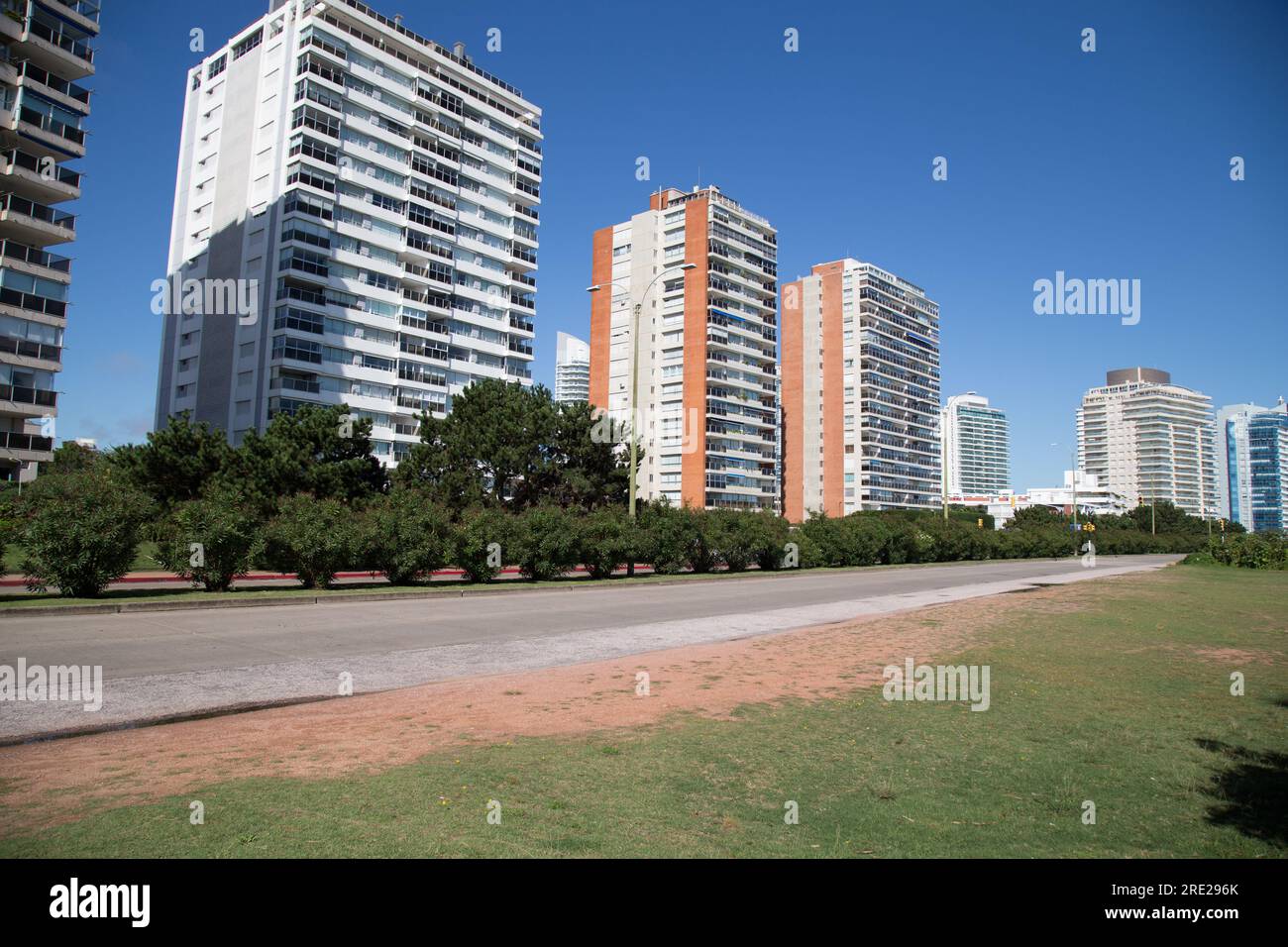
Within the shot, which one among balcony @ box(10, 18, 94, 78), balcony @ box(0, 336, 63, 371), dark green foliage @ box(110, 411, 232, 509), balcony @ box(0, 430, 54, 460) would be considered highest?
balcony @ box(10, 18, 94, 78)

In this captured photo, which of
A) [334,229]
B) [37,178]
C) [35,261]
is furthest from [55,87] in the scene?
[334,229]

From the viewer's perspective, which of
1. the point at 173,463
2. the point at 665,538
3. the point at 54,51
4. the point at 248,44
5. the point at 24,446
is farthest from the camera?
the point at 248,44

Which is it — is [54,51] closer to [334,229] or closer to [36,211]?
[36,211]

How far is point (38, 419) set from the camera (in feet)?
155

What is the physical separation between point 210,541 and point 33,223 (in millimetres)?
42945

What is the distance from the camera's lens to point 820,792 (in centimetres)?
491

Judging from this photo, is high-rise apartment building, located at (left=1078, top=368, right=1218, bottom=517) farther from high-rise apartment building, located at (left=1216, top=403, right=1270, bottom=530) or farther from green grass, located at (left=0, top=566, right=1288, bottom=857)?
green grass, located at (left=0, top=566, right=1288, bottom=857)

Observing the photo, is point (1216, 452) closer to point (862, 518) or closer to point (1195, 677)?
point (862, 518)

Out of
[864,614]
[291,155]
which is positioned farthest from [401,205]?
[864,614]

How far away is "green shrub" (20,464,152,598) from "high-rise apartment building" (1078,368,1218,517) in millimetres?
173794

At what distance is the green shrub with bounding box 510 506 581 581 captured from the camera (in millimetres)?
24875

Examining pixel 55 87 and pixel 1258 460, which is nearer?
pixel 55 87

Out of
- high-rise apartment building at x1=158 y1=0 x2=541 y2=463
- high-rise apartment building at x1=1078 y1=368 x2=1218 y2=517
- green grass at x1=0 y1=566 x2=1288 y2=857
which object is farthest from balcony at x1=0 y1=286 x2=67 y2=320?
high-rise apartment building at x1=1078 y1=368 x2=1218 y2=517
